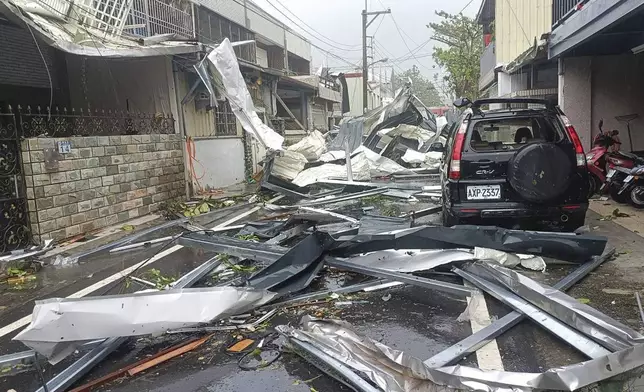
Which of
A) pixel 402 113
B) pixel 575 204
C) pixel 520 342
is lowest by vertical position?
pixel 520 342

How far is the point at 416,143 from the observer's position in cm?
1848

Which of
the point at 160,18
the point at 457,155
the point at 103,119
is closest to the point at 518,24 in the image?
the point at 457,155

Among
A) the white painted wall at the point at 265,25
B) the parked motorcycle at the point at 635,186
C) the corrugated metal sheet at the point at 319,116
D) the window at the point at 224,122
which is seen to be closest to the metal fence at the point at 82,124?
the window at the point at 224,122

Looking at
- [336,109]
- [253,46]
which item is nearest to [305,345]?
[253,46]

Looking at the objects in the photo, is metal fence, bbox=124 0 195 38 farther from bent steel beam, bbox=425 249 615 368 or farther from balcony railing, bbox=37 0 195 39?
bent steel beam, bbox=425 249 615 368

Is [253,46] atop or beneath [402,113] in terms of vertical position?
atop

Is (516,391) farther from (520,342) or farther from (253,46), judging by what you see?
(253,46)

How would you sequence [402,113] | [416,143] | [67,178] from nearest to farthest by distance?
[67,178] < [416,143] < [402,113]

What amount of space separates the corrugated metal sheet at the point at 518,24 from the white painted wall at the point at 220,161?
8.90 metres

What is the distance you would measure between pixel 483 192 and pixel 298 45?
97.0 feet

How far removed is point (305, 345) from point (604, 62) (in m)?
10.9

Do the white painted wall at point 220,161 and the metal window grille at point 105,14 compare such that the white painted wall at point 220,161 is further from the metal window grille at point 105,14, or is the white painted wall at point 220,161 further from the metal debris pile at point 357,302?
the metal debris pile at point 357,302

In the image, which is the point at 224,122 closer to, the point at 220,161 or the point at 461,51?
the point at 220,161

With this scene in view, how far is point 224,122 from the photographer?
15.1m
